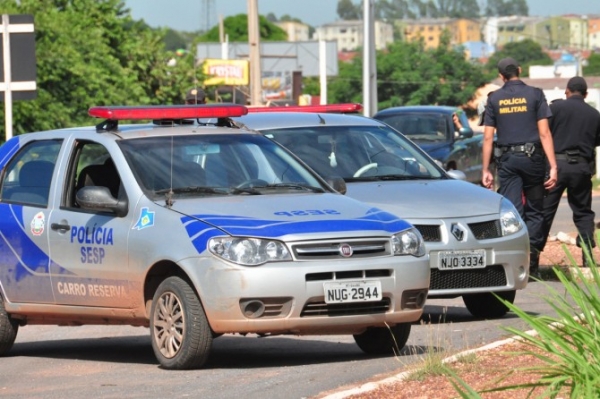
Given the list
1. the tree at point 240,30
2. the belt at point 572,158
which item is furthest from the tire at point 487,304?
the tree at point 240,30

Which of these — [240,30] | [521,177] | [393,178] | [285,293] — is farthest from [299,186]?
[240,30]

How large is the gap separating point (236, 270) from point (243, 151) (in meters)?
1.61

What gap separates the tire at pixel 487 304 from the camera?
11.2m

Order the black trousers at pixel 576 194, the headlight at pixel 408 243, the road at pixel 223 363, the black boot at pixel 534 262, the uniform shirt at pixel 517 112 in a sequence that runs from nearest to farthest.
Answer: the road at pixel 223 363, the headlight at pixel 408 243, the uniform shirt at pixel 517 112, the black boot at pixel 534 262, the black trousers at pixel 576 194

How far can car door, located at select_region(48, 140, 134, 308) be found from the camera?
912cm

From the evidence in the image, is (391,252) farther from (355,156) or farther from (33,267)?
(355,156)

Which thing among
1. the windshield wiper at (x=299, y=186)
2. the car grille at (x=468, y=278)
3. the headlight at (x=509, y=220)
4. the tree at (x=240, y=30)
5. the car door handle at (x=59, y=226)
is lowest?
the car grille at (x=468, y=278)

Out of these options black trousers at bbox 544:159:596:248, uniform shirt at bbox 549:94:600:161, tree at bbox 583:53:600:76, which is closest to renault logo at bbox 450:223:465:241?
black trousers at bbox 544:159:596:248

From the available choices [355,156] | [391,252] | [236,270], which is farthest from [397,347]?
[355,156]

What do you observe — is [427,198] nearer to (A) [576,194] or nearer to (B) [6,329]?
(B) [6,329]

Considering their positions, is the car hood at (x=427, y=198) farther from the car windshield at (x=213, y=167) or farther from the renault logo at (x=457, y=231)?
the car windshield at (x=213, y=167)

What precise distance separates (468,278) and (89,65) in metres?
29.6

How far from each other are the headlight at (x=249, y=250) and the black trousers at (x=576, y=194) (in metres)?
5.76

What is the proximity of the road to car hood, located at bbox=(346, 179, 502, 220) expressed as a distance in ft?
2.75
